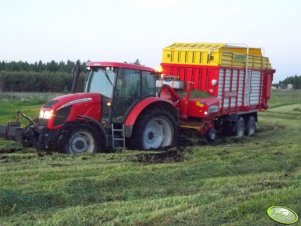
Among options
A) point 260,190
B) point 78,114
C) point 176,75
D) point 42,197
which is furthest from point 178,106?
point 42,197

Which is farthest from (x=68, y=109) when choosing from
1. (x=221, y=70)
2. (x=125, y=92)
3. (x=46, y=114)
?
(x=221, y=70)

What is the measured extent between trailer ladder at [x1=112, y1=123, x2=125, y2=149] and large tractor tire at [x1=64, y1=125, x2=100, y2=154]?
587 millimetres

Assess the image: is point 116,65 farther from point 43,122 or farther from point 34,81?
point 34,81

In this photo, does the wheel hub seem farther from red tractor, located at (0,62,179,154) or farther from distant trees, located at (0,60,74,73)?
distant trees, located at (0,60,74,73)

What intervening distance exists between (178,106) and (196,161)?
430 cm

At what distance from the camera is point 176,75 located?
49.8 ft

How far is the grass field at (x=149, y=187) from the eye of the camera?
5754mm

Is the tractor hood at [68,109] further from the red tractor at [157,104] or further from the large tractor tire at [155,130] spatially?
the large tractor tire at [155,130]

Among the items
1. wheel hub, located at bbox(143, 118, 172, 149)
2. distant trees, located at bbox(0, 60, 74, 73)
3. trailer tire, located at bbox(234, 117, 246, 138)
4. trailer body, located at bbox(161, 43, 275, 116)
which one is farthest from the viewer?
distant trees, located at bbox(0, 60, 74, 73)

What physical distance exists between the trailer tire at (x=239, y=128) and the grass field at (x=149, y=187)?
14.5 ft

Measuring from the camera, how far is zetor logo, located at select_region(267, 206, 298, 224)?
5.77 meters

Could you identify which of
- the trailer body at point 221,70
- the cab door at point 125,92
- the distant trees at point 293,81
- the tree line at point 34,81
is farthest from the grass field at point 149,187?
the distant trees at point 293,81

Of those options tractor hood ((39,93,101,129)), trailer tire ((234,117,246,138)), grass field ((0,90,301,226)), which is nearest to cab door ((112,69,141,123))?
tractor hood ((39,93,101,129))

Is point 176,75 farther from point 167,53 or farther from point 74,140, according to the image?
point 74,140
